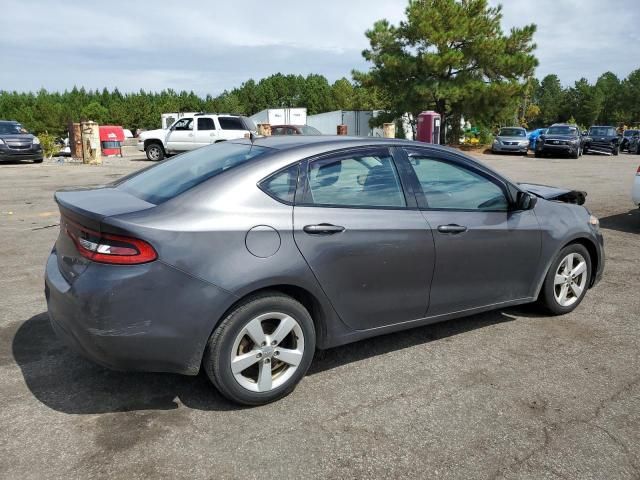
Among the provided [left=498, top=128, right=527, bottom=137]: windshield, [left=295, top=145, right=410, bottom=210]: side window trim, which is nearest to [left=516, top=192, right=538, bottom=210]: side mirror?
[left=295, top=145, right=410, bottom=210]: side window trim

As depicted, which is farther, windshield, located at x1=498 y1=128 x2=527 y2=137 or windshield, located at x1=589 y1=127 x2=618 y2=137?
windshield, located at x1=589 y1=127 x2=618 y2=137

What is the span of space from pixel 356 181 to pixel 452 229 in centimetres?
78

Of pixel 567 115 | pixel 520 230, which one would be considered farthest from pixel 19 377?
pixel 567 115

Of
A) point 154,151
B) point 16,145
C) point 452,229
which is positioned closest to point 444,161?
point 452,229

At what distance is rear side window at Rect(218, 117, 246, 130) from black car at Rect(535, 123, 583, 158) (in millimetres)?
15399

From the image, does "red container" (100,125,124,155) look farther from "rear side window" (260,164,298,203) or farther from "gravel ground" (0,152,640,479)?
"rear side window" (260,164,298,203)

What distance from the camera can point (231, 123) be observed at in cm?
2055

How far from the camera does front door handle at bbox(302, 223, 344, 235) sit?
2996 mm

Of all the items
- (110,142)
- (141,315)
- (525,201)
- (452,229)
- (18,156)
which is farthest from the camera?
(110,142)

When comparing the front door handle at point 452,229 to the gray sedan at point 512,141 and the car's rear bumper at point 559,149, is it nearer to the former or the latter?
the car's rear bumper at point 559,149

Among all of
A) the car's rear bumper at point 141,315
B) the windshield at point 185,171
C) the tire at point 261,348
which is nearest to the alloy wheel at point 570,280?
the tire at point 261,348

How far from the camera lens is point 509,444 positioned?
269cm

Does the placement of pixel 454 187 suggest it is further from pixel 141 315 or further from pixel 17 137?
pixel 17 137

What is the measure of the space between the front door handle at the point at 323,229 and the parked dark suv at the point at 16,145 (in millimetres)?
19406
